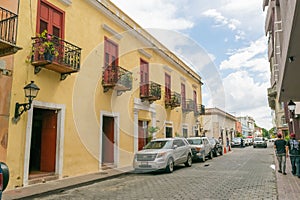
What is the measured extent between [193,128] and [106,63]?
1608cm

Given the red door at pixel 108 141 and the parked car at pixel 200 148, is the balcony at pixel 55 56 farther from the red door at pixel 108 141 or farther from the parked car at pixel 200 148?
the parked car at pixel 200 148

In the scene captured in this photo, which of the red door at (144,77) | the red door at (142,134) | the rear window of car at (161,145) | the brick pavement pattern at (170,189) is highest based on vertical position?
the red door at (144,77)

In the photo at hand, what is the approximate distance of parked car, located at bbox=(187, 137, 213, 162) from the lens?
17688 millimetres

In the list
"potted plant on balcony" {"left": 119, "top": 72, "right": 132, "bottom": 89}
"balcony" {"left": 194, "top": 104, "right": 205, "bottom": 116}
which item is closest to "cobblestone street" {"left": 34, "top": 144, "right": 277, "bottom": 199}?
"potted plant on balcony" {"left": 119, "top": 72, "right": 132, "bottom": 89}

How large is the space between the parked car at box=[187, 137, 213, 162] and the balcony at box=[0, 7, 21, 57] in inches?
504

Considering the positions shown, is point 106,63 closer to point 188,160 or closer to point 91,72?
point 91,72

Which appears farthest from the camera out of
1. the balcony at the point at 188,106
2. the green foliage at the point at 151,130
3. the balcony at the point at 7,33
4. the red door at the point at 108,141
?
the balcony at the point at 188,106

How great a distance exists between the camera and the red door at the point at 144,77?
58.5ft

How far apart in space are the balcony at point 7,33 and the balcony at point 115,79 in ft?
18.1

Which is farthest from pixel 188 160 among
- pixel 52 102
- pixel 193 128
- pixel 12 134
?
pixel 193 128

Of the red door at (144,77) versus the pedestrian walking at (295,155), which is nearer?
the pedestrian walking at (295,155)

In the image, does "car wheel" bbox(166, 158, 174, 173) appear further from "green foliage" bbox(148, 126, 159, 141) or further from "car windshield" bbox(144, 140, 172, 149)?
"green foliage" bbox(148, 126, 159, 141)

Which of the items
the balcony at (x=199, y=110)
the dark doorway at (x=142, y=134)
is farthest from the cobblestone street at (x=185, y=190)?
the balcony at (x=199, y=110)

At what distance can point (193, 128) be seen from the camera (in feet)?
91.9
